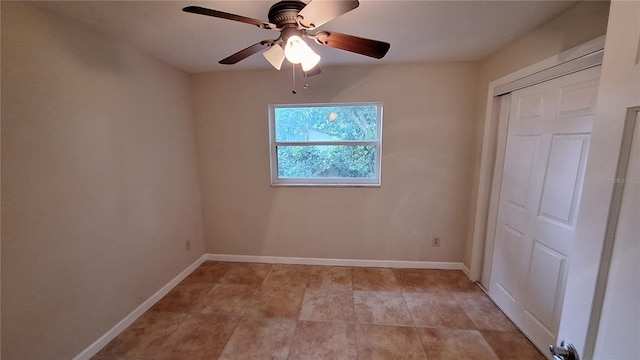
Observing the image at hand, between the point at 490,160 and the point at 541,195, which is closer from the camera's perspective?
the point at 541,195

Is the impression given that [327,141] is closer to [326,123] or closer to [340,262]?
[326,123]

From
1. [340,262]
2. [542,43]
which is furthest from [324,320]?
[542,43]

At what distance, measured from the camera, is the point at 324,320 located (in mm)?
2006

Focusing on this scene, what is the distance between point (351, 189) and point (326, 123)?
82cm

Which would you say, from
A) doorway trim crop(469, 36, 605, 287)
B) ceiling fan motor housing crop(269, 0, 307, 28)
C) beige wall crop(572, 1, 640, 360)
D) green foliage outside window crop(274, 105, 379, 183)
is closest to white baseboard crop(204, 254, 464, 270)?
doorway trim crop(469, 36, 605, 287)

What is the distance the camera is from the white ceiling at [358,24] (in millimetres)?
1453

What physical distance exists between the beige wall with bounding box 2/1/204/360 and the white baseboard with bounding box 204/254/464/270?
777mm

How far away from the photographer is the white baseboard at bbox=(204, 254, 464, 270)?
279cm

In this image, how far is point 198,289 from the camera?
2.45 meters

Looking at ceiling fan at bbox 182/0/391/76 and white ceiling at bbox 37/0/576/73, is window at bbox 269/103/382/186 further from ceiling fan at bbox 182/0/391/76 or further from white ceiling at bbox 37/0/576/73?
ceiling fan at bbox 182/0/391/76

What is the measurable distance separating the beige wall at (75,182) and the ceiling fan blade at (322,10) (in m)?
1.58

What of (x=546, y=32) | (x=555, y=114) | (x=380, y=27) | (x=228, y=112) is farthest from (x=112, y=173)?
(x=546, y=32)

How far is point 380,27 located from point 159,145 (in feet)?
7.23

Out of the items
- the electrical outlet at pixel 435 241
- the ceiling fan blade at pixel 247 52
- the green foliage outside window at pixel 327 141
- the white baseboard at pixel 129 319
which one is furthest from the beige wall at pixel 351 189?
the ceiling fan blade at pixel 247 52
